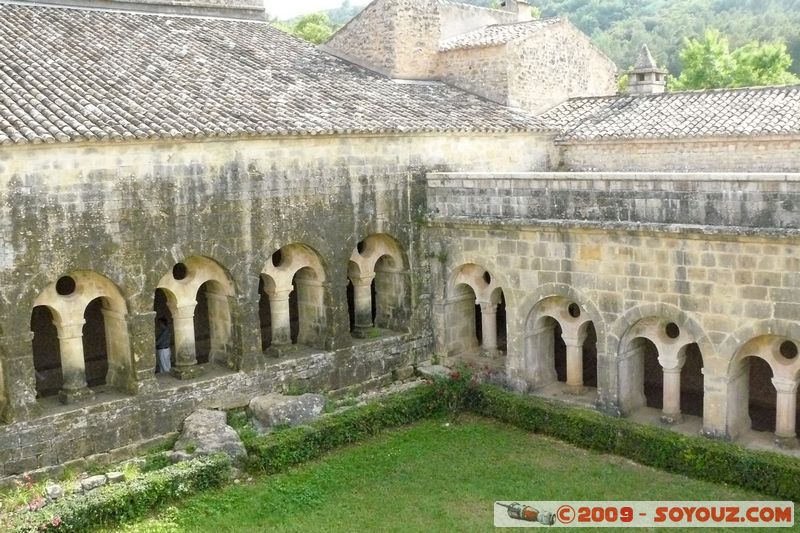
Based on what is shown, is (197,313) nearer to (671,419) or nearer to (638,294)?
(638,294)

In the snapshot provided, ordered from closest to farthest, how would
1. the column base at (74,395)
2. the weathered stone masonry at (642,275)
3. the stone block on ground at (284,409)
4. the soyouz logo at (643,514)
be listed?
the soyouz logo at (643,514) → the weathered stone masonry at (642,275) → the column base at (74,395) → the stone block on ground at (284,409)

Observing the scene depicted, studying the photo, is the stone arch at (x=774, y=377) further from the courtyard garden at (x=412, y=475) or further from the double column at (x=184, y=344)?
the double column at (x=184, y=344)

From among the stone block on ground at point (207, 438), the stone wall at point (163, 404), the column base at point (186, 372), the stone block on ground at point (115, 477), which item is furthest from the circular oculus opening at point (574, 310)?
the stone block on ground at point (115, 477)

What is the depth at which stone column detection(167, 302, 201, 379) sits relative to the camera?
15.2 meters

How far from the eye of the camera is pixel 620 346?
15.5 meters

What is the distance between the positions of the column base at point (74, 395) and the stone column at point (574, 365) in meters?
9.16

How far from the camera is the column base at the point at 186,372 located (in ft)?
49.8

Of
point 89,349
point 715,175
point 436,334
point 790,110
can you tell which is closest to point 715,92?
point 790,110

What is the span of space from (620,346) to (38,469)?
405 inches

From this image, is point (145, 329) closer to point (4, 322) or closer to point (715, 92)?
point (4, 322)

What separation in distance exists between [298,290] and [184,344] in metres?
3.03

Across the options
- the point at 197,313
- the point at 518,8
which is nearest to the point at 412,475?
the point at 197,313

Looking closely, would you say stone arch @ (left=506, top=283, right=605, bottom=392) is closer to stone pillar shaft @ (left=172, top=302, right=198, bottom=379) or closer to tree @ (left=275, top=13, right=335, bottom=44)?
stone pillar shaft @ (left=172, top=302, right=198, bottom=379)

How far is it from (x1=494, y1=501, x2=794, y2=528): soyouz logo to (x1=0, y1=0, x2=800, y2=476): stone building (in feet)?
7.01
